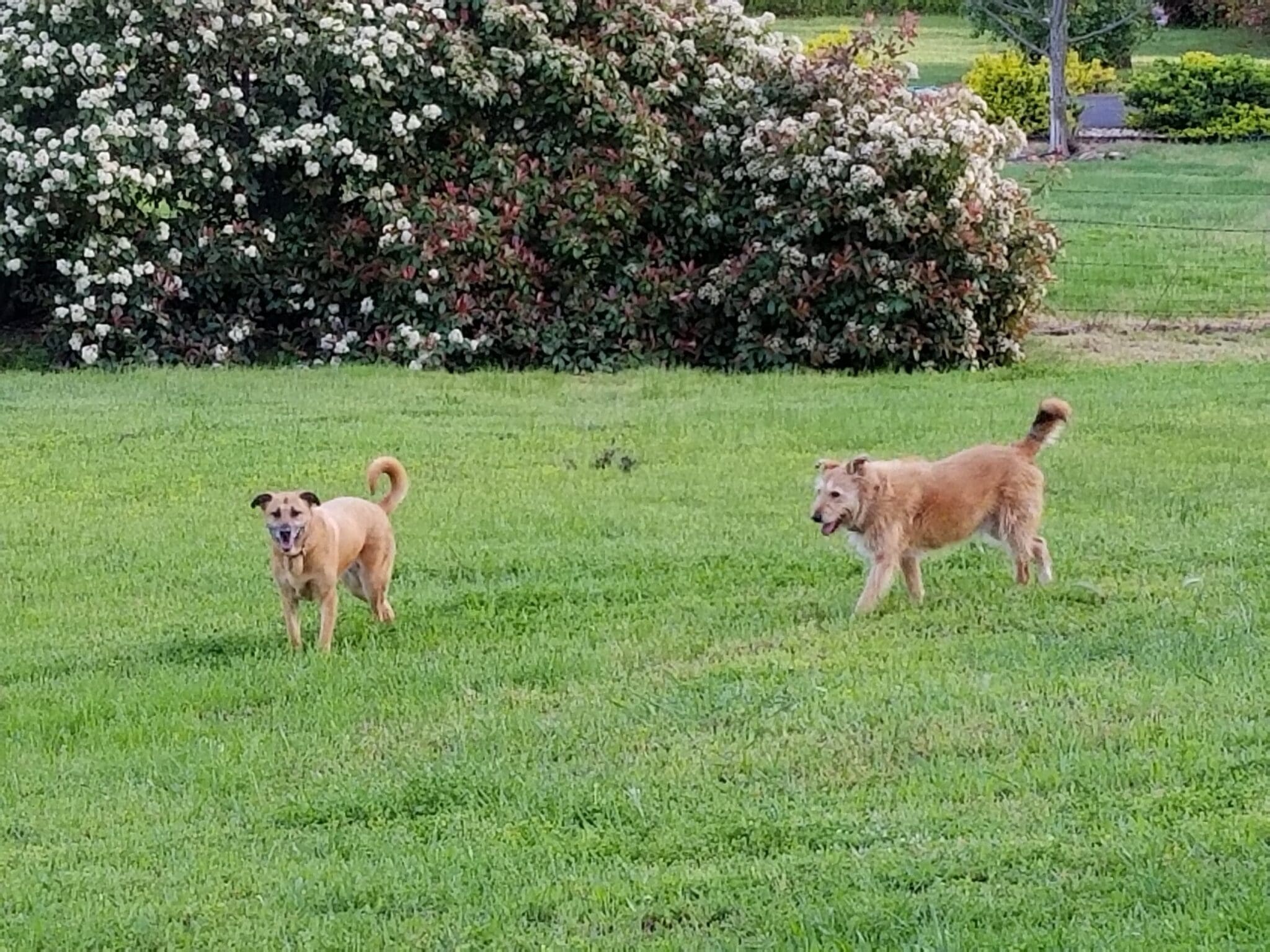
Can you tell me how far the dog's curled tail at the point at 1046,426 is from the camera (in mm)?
8195

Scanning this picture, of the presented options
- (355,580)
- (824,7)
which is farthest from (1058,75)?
(355,580)

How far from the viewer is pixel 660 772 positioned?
19.2 ft

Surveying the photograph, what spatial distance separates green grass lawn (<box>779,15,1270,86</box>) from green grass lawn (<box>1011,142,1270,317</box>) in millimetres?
16760

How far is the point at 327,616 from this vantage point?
25.2 ft

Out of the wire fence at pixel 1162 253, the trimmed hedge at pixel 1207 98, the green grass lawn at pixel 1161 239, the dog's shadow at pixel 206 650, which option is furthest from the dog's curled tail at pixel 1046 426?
the trimmed hedge at pixel 1207 98

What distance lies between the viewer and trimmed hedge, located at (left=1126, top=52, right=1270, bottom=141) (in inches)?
1382

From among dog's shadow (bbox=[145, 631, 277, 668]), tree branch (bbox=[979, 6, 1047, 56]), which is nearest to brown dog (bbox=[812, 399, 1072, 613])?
dog's shadow (bbox=[145, 631, 277, 668])

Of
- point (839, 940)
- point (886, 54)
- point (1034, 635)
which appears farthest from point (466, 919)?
point (886, 54)

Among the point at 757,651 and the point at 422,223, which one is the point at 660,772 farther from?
the point at 422,223

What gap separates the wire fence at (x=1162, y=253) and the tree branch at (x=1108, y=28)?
930cm

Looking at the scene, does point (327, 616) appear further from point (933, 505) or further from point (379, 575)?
point (933, 505)

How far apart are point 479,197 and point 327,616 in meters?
9.48

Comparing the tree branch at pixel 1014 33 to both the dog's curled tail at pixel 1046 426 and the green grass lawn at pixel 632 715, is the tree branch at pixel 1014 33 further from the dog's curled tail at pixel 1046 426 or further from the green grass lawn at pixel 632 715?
the dog's curled tail at pixel 1046 426

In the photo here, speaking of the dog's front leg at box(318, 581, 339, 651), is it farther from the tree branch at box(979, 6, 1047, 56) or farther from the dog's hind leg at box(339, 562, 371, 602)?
the tree branch at box(979, 6, 1047, 56)
